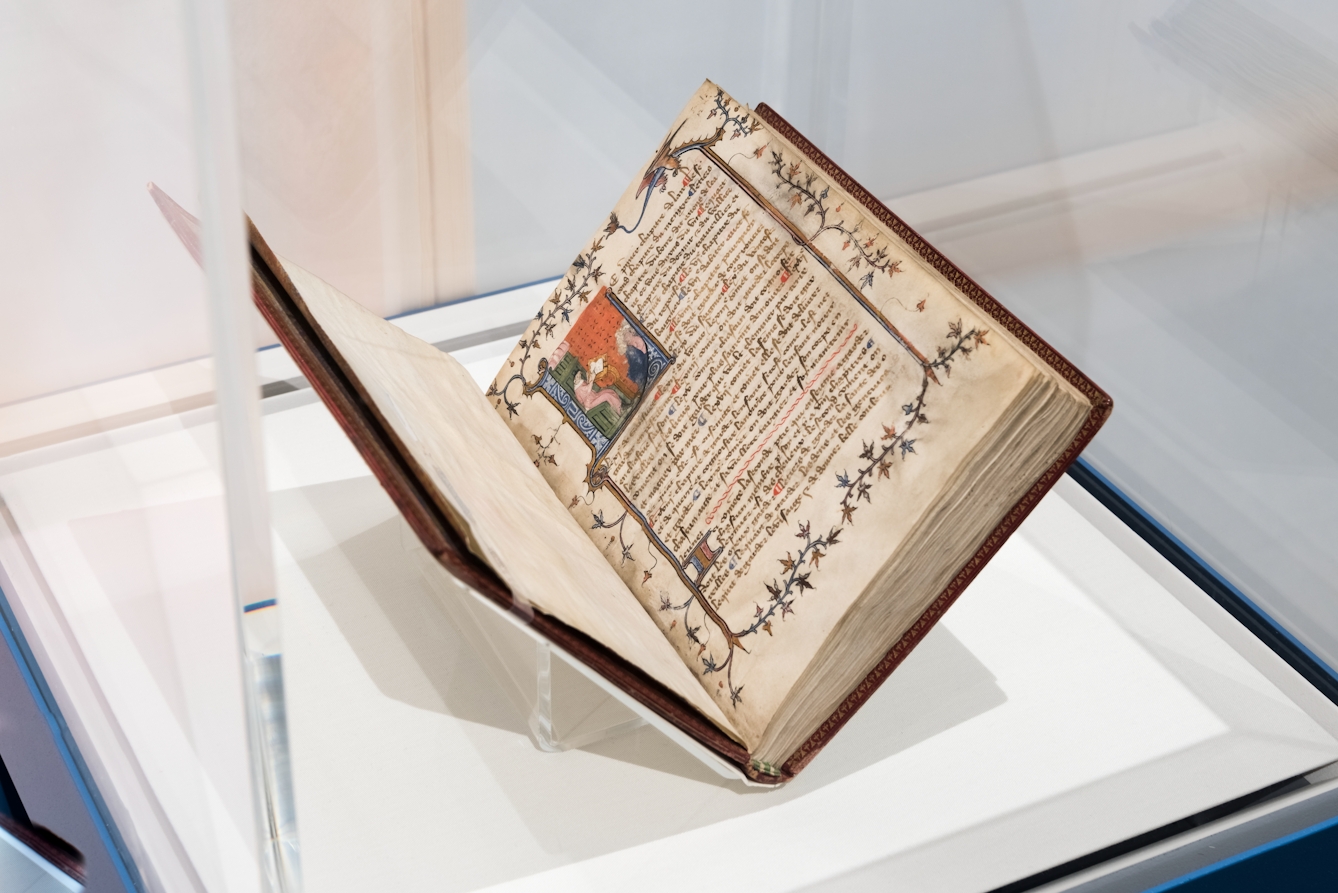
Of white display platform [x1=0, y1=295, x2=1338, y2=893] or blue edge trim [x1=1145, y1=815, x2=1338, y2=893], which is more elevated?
white display platform [x1=0, y1=295, x2=1338, y2=893]

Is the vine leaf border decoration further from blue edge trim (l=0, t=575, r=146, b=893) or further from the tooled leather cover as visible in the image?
blue edge trim (l=0, t=575, r=146, b=893)

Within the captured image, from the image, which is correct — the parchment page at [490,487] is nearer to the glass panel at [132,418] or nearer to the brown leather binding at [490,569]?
the brown leather binding at [490,569]

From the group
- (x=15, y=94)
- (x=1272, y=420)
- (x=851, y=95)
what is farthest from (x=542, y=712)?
(x=851, y=95)

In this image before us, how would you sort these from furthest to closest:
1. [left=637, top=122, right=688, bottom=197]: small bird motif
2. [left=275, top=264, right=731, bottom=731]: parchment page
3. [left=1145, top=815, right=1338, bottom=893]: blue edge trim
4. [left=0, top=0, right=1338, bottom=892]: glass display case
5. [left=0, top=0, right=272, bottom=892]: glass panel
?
[left=637, top=122, right=688, bottom=197]: small bird motif
[left=1145, top=815, right=1338, bottom=893]: blue edge trim
[left=275, top=264, right=731, bottom=731]: parchment page
[left=0, top=0, right=1338, bottom=892]: glass display case
[left=0, top=0, right=272, bottom=892]: glass panel

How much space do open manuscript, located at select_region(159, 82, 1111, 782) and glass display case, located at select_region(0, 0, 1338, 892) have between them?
0.07 m

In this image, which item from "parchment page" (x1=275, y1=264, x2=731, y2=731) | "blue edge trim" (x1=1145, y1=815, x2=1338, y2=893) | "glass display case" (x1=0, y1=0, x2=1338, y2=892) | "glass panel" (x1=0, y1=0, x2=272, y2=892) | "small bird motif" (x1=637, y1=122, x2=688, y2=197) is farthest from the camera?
"small bird motif" (x1=637, y1=122, x2=688, y2=197)

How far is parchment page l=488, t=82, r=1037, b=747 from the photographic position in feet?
2.46

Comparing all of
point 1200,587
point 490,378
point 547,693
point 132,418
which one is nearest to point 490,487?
point 547,693

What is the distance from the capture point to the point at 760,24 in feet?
4.98

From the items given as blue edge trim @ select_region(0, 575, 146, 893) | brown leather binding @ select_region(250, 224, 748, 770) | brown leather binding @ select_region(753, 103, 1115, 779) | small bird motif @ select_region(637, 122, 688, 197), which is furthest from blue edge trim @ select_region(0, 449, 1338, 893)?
small bird motif @ select_region(637, 122, 688, 197)

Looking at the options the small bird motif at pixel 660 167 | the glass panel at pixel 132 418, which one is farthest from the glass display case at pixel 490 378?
the small bird motif at pixel 660 167

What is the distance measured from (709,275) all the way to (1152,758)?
45 cm

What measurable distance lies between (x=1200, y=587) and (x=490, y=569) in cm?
70

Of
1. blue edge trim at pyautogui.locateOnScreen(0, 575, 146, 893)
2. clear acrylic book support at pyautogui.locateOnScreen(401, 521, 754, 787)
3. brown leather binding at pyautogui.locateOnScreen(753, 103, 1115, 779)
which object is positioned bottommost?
brown leather binding at pyautogui.locateOnScreen(753, 103, 1115, 779)
